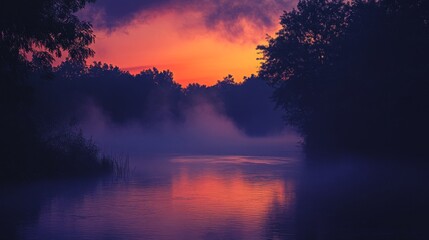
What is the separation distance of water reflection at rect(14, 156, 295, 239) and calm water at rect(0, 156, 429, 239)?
37 mm

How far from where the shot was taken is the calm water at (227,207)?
22219 mm

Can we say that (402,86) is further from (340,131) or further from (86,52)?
(86,52)

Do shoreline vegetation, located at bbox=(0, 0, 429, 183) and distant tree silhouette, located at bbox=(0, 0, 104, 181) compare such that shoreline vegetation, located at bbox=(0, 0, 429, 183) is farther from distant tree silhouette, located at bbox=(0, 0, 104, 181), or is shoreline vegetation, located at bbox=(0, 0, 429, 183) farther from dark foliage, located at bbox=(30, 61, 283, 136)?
dark foliage, located at bbox=(30, 61, 283, 136)

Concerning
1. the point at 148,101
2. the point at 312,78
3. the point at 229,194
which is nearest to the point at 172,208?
the point at 229,194

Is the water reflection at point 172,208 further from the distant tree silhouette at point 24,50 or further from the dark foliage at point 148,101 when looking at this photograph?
the dark foliage at point 148,101

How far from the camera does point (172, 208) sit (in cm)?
2873

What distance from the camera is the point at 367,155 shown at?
155 feet

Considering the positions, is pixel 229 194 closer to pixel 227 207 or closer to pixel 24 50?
pixel 227 207

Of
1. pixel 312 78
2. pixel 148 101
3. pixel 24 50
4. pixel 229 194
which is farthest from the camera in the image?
pixel 148 101

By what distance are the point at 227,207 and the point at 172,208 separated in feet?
7.57

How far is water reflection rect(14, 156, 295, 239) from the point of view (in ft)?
72.8

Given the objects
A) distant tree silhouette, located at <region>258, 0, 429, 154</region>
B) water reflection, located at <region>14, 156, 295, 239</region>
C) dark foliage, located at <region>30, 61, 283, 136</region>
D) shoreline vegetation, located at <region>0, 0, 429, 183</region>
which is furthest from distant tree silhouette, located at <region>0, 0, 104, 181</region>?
dark foliage, located at <region>30, 61, 283, 136</region>

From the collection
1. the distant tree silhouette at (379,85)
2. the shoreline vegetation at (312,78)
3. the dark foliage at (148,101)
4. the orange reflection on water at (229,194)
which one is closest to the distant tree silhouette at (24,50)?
the shoreline vegetation at (312,78)

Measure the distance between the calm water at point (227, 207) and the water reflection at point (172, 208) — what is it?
37 mm
